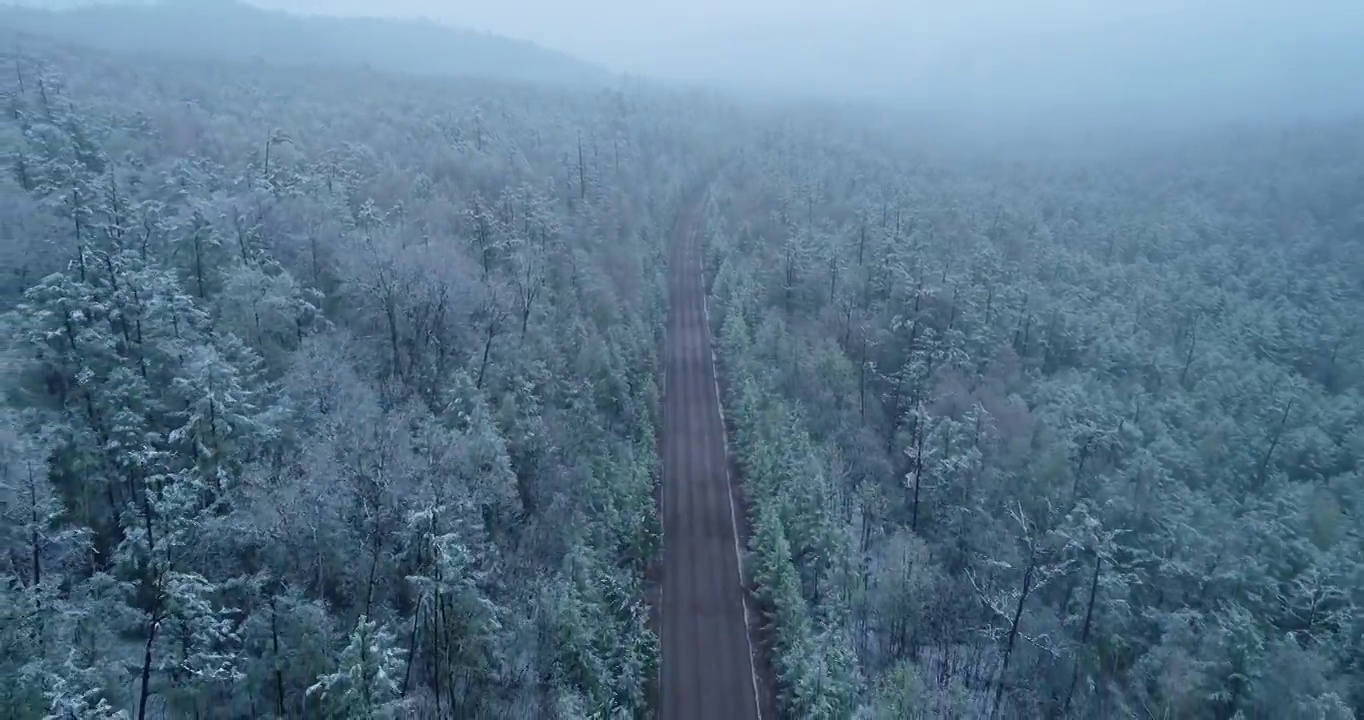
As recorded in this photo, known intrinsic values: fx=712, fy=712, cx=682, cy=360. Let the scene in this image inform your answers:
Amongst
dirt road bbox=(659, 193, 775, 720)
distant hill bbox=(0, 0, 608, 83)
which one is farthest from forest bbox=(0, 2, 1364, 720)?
distant hill bbox=(0, 0, 608, 83)

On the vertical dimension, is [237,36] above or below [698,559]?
above

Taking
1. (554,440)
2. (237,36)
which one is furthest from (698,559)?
(237,36)

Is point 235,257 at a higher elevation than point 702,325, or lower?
higher

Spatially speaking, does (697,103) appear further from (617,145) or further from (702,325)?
(702,325)

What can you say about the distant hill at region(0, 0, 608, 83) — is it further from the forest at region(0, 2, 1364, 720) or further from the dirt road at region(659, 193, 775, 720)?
the dirt road at region(659, 193, 775, 720)

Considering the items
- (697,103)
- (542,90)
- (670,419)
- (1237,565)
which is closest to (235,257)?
(670,419)

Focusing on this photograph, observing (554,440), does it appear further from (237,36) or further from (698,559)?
(237,36)
